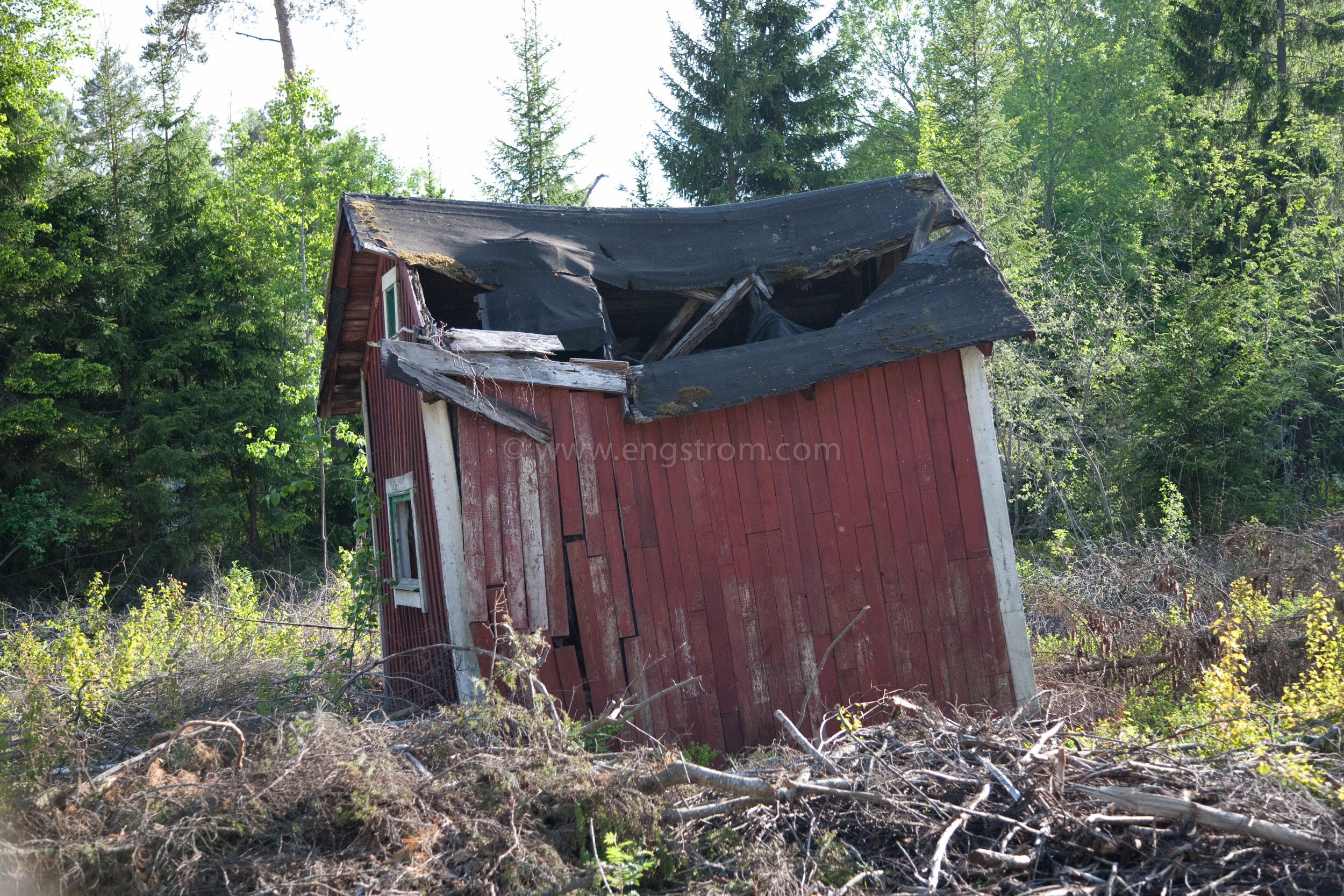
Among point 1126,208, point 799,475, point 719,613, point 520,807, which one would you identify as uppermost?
point 1126,208

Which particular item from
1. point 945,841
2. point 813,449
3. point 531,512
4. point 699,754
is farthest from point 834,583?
point 945,841

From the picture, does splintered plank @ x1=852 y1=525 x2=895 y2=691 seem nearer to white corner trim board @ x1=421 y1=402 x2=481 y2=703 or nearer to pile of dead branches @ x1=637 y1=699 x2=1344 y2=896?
pile of dead branches @ x1=637 y1=699 x2=1344 y2=896

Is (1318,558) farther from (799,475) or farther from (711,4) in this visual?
(711,4)

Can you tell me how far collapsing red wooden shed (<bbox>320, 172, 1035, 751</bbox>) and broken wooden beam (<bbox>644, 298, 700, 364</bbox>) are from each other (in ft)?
0.09

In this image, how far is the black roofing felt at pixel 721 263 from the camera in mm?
6766

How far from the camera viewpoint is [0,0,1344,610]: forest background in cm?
1523

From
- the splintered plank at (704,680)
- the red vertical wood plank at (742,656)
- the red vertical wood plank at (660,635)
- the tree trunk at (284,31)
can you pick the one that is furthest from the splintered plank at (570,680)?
the tree trunk at (284,31)

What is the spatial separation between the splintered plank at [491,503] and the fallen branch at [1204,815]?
3813 mm

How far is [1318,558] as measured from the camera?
9164 mm

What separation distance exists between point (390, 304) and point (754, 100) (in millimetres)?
17880

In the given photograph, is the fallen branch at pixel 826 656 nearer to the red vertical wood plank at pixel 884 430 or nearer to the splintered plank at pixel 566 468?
the red vertical wood plank at pixel 884 430

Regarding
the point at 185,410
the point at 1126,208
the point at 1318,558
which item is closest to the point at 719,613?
the point at 1318,558

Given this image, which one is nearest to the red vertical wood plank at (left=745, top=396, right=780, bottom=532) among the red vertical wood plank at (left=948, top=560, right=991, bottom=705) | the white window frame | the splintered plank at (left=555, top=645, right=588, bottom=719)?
the red vertical wood plank at (left=948, top=560, right=991, bottom=705)

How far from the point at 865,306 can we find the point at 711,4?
2009 centimetres
